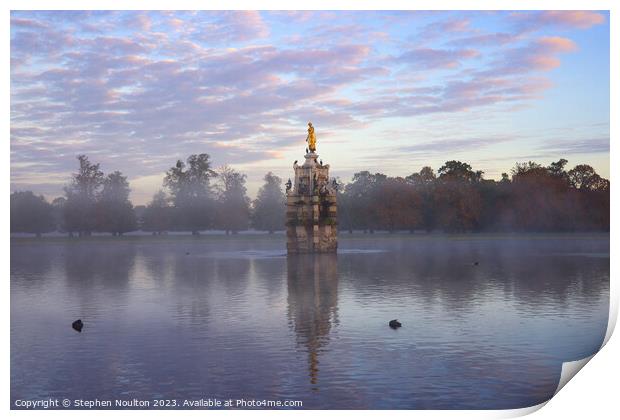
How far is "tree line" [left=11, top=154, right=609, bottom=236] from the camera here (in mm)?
64812

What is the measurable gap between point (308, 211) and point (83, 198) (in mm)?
21581

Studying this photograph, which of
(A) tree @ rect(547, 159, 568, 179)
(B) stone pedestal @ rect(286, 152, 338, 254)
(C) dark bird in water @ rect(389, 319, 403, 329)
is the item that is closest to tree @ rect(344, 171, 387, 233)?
(A) tree @ rect(547, 159, 568, 179)

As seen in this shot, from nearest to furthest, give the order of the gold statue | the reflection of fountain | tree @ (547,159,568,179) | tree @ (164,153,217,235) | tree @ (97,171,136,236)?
the reflection of fountain < the gold statue < tree @ (547,159,568,179) < tree @ (97,171,136,236) < tree @ (164,153,217,235)

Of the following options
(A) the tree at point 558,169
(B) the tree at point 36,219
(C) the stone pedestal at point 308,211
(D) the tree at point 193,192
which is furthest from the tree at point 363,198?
(B) the tree at point 36,219

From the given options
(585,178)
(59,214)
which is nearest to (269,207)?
(59,214)

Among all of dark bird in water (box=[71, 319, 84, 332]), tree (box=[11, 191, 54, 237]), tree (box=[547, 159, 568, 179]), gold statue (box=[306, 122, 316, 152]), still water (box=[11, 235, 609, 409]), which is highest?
gold statue (box=[306, 122, 316, 152])

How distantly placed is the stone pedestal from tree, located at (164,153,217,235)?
35.0 m

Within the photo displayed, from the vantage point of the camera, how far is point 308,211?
6712cm

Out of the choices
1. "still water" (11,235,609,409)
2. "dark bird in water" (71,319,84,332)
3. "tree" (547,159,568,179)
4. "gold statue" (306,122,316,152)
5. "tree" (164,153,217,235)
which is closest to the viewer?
"still water" (11,235,609,409)

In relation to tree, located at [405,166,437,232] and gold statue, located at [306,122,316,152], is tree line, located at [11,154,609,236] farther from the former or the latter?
gold statue, located at [306,122,316,152]

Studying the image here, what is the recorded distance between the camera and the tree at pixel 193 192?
100m

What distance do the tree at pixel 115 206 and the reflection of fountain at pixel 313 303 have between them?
31.8 meters
